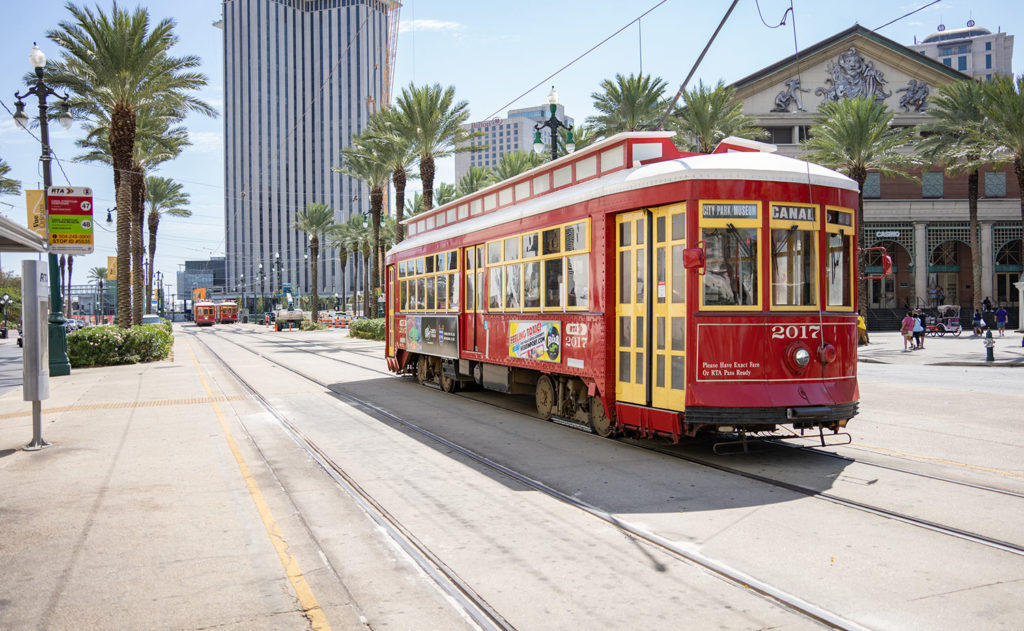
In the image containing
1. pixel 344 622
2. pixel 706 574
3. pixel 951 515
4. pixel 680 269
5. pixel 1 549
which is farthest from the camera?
pixel 680 269

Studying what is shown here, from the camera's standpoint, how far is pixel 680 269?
27.3ft

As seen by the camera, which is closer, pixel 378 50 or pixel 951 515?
pixel 951 515

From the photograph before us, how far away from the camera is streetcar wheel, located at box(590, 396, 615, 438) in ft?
32.7

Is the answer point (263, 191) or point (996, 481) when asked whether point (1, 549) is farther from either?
point (263, 191)

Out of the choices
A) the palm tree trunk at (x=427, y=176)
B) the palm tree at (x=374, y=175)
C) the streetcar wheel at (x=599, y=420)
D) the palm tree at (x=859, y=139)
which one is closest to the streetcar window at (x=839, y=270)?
the streetcar wheel at (x=599, y=420)

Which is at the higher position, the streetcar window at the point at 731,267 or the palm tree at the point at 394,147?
the palm tree at the point at 394,147

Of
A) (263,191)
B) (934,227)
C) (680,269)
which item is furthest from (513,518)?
(263,191)

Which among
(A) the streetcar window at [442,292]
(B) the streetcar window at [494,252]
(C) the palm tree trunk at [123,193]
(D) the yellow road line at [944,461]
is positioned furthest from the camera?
(C) the palm tree trunk at [123,193]

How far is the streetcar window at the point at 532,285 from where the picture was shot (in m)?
11.2

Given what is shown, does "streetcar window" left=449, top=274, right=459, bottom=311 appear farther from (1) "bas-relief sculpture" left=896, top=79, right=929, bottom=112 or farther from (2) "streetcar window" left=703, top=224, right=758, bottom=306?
(1) "bas-relief sculpture" left=896, top=79, right=929, bottom=112

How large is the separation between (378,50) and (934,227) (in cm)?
11018

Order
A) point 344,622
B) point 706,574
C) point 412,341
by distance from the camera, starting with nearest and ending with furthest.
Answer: point 344,622, point 706,574, point 412,341

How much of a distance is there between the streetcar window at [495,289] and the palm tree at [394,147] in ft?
69.2

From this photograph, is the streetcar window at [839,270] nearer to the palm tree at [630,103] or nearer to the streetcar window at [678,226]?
the streetcar window at [678,226]
